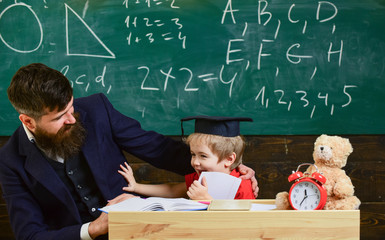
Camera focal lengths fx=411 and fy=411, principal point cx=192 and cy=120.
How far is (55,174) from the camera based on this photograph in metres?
1.77

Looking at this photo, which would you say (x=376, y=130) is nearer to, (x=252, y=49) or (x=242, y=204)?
(x=252, y=49)

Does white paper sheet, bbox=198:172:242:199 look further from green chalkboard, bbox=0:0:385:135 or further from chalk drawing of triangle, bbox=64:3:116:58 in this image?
chalk drawing of triangle, bbox=64:3:116:58

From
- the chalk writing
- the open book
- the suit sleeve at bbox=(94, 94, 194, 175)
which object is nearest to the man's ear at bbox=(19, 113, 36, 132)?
the suit sleeve at bbox=(94, 94, 194, 175)

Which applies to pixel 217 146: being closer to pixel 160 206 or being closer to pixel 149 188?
Result: pixel 149 188

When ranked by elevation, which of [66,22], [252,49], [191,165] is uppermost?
[66,22]

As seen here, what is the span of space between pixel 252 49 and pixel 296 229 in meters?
1.73

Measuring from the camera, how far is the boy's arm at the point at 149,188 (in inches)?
79.4

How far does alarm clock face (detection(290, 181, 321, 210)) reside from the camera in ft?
4.09

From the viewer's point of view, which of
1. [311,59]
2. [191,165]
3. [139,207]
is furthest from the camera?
[311,59]

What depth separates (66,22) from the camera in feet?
8.97

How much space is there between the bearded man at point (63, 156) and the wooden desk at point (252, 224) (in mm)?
466

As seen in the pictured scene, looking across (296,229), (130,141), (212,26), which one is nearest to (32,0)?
(212,26)

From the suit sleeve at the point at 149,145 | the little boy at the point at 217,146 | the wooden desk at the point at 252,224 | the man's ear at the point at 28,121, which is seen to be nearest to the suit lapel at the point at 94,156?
the suit sleeve at the point at 149,145

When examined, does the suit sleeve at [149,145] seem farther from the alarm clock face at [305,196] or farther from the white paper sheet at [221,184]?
Answer: the alarm clock face at [305,196]
